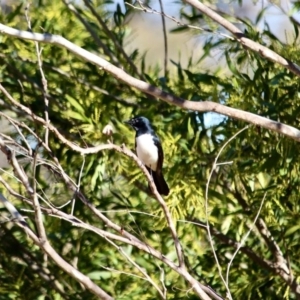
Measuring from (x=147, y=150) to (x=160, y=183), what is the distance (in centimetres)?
22

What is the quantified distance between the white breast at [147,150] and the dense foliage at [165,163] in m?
0.07

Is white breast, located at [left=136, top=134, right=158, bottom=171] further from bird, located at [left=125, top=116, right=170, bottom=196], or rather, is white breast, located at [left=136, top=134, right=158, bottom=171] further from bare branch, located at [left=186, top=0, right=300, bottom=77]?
bare branch, located at [left=186, top=0, right=300, bottom=77]

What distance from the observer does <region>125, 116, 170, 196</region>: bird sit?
4.76 meters

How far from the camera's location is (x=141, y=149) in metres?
5.06

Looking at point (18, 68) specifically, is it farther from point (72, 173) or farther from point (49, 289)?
point (49, 289)

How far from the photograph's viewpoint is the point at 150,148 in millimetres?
4875

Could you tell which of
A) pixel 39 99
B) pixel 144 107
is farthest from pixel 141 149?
pixel 39 99

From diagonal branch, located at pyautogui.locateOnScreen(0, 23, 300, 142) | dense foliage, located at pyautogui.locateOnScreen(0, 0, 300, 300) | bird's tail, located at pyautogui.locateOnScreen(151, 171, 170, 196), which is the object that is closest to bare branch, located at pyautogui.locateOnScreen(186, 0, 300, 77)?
diagonal branch, located at pyautogui.locateOnScreen(0, 23, 300, 142)

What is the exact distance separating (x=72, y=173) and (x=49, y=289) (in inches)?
25.5

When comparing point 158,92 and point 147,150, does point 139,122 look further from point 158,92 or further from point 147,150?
point 158,92

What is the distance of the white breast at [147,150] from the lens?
487 centimetres

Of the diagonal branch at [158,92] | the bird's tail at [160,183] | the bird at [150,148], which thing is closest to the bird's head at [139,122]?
the bird at [150,148]

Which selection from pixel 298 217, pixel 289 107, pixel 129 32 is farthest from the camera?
pixel 129 32

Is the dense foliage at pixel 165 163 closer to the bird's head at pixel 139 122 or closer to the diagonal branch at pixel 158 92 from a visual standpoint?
the bird's head at pixel 139 122
